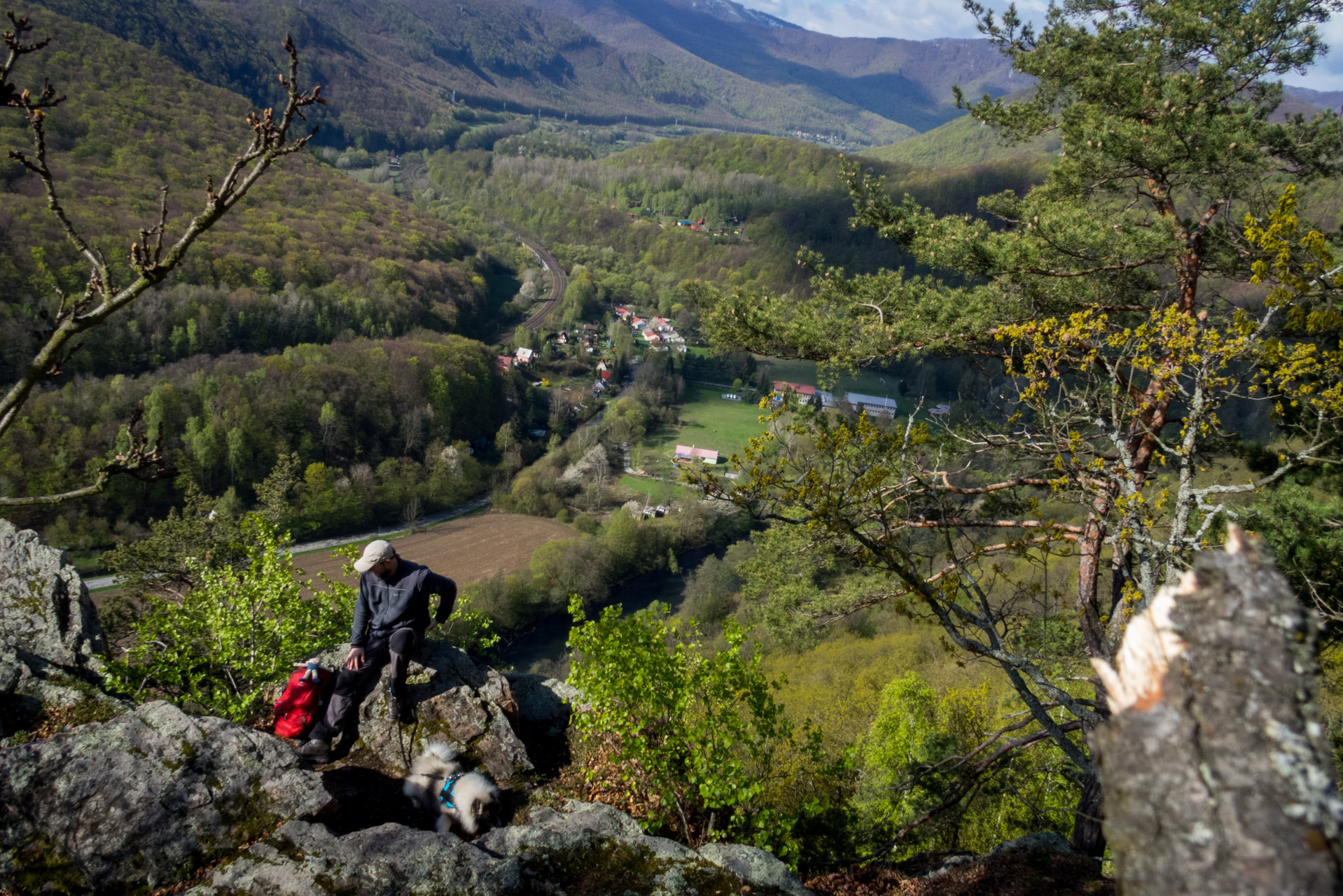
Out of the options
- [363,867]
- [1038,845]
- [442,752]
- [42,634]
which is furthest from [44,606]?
[1038,845]

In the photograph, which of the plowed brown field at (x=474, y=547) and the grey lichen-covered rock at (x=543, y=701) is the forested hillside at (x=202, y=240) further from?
the grey lichen-covered rock at (x=543, y=701)

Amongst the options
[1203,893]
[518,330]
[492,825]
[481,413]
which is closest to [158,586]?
[492,825]

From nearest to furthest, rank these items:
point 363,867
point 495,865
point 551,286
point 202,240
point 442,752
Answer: point 363,867
point 495,865
point 442,752
point 202,240
point 551,286

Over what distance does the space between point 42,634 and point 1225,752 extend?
8.35 meters

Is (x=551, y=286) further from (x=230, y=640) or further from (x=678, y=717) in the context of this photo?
(x=678, y=717)

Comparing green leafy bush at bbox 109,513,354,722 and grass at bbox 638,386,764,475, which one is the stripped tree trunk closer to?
green leafy bush at bbox 109,513,354,722

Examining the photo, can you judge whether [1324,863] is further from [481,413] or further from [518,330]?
[518,330]

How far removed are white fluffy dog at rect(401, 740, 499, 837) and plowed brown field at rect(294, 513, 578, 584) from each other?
109 feet

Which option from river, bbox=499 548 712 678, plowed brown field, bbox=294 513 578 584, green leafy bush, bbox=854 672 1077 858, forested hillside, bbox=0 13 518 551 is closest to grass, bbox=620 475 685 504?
river, bbox=499 548 712 678

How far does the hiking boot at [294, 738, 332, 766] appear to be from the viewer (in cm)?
580

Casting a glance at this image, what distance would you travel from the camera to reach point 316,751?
19.1 feet

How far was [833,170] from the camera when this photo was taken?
460 feet

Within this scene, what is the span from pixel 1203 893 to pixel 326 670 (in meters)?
6.56

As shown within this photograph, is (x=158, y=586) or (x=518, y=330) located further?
(x=518, y=330)
